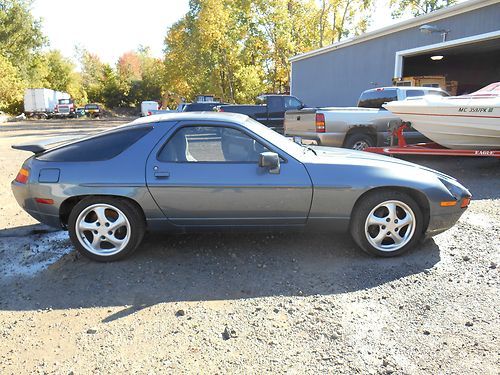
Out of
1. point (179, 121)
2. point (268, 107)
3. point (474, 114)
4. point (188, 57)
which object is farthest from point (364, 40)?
point (188, 57)

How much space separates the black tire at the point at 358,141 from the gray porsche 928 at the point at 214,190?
18.1 ft

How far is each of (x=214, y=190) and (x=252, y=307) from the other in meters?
1.18

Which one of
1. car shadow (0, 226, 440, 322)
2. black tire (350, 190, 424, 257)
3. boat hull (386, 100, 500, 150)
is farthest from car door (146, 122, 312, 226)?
boat hull (386, 100, 500, 150)

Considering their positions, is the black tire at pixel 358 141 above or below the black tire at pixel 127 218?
above

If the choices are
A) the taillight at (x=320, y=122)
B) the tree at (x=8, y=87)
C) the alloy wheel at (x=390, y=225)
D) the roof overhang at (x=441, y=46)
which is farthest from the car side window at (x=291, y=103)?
the tree at (x=8, y=87)

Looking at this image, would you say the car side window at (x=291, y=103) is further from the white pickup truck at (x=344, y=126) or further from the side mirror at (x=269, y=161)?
the side mirror at (x=269, y=161)

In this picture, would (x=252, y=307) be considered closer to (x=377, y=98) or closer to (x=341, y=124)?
(x=341, y=124)

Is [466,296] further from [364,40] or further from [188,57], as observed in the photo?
[188,57]

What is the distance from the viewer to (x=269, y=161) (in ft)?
12.2

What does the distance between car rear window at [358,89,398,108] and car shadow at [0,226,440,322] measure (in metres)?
7.17

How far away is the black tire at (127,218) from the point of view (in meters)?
3.84

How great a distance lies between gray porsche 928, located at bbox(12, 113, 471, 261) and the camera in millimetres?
3801

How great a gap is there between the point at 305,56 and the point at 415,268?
20388 millimetres

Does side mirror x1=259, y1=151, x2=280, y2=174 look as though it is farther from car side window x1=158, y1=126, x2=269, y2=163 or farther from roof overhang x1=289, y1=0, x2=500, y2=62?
roof overhang x1=289, y1=0, x2=500, y2=62
